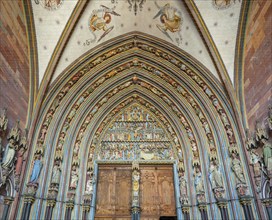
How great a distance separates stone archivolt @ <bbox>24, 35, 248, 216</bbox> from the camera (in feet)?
25.4

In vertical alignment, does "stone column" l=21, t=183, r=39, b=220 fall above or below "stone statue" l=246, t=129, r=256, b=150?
below

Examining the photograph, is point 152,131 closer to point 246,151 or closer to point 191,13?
point 246,151

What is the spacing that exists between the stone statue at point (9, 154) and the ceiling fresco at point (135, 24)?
263 cm

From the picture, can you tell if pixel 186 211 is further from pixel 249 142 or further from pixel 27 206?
pixel 27 206

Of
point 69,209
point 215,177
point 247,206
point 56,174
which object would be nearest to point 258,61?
point 215,177

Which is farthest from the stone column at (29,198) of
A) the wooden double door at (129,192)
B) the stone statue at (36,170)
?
the wooden double door at (129,192)

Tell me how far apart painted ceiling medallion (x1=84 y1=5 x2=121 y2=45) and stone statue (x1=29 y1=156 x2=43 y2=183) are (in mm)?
4246

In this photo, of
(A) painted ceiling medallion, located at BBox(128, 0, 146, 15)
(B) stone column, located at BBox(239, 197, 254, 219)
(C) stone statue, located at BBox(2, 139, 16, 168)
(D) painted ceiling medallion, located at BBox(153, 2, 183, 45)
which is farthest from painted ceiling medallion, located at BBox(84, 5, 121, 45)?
(B) stone column, located at BBox(239, 197, 254, 219)

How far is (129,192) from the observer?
Result: 813cm

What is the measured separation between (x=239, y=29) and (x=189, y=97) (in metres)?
2.78

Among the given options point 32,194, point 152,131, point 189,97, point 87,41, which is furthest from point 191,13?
point 32,194

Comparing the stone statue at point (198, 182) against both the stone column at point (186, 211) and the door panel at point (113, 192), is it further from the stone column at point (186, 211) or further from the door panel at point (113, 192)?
the door panel at point (113, 192)

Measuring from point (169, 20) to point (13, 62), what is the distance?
5.13 metres

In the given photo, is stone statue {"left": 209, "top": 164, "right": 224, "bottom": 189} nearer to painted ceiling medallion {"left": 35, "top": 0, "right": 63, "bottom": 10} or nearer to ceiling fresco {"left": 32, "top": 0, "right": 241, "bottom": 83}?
ceiling fresco {"left": 32, "top": 0, "right": 241, "bottom": 83}
